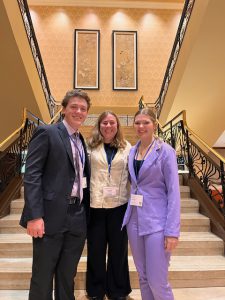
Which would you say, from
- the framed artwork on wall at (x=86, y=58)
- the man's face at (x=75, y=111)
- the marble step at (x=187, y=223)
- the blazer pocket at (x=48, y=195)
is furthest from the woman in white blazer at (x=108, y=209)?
the framed artwork on wall at (x=86, y=58)

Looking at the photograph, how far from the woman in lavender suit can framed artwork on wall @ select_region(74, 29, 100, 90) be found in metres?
9.92

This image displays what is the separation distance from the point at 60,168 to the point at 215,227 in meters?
2.90

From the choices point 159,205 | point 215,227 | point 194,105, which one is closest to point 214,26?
point 194,105

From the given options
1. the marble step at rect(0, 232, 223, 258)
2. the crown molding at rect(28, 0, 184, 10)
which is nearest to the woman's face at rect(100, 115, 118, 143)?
the marble step at rect(0, 232, 223, 258)

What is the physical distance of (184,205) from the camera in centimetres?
455

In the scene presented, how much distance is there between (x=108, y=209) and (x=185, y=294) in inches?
53.8

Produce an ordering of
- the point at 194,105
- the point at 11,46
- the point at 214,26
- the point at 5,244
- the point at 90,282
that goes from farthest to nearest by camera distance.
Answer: the point at 194,105 < the point at 11,46 < the point at 214,26 < the point at 5,244 < the point at 90,282

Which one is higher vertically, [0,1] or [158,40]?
[158,40]

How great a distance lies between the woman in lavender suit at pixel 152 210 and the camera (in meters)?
2.03

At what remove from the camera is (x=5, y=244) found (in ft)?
11.5

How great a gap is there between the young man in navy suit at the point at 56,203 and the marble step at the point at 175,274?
1106mm

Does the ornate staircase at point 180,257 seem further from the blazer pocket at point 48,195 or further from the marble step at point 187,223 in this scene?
the blazer pocket at point 48,195

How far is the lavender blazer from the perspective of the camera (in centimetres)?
A: 207

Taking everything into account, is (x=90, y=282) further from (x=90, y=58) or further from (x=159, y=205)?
(x=90, y=58)
